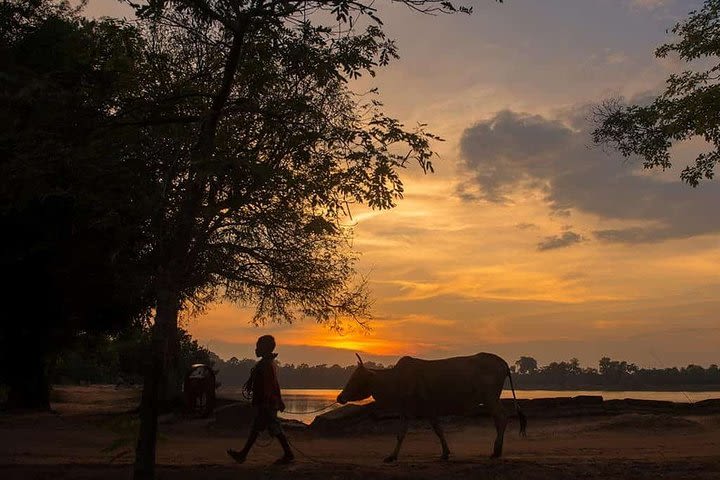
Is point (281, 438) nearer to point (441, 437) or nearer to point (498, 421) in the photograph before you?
point (441, 437)

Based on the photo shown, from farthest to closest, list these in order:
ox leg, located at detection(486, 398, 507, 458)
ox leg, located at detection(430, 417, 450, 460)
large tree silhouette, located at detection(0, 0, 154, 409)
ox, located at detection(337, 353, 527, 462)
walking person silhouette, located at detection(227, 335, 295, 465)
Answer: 1. ox, located at detection(337, 353, 527, 462)
2. ox leg, located at detection(486, 398, 507, 458)
3. ox leg, located at detection(430, 417, 450, 460)
4. walking person silhouette, located at detection(227, 335, 295, 465)
5. large tree silhouette, located at detection(0, 0, 154, 409)

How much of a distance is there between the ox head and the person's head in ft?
9.14

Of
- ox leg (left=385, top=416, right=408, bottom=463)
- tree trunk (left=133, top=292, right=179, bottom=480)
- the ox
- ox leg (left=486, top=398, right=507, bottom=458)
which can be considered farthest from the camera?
the ox

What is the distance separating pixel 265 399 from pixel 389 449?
571 cm

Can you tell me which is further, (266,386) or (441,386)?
(441,386)

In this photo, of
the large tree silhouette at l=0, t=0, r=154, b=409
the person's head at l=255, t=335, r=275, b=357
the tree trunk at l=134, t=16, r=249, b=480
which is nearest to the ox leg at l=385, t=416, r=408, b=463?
the person's head at l=255, t=335, r=275, b=357

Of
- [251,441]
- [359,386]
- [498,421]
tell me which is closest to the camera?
[251,441]

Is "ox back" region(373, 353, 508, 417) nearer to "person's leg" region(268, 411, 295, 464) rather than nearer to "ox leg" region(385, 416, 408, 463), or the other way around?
"ox leg" region(385, 416, 408, 463)

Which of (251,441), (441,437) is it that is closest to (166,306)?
(251,441)

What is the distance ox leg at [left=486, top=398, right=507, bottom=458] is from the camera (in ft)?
49.5

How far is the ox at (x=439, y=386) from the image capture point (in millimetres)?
15914

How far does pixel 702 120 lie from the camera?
1620cm

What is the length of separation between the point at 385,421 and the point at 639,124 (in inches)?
473

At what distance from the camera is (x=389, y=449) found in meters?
18.7
